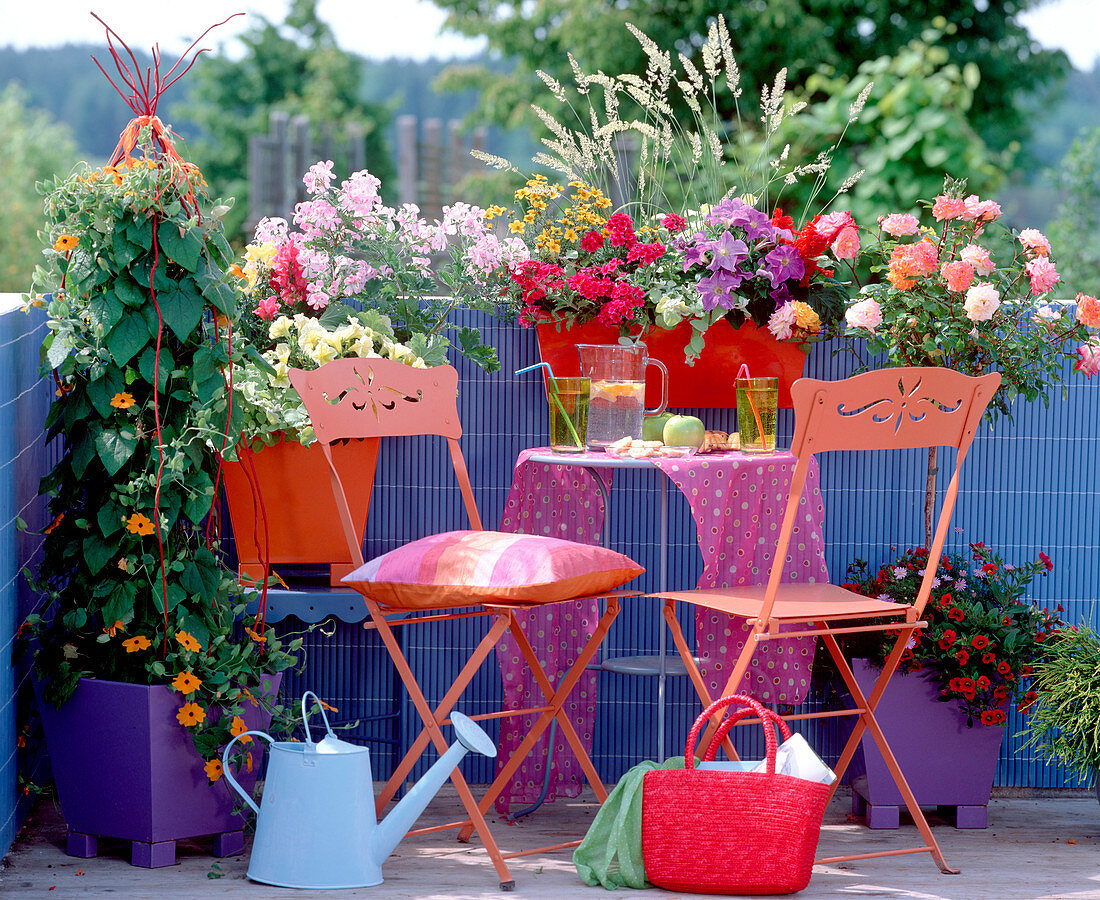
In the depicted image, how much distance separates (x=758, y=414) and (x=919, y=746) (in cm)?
87

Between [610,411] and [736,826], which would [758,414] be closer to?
[610,411]

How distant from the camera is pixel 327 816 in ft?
Answer: 8.66

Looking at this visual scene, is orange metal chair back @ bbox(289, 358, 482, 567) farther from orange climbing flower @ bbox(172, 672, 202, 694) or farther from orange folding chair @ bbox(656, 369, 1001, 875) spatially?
orange folding chair @ bbox(656, 369, 1001, 875)

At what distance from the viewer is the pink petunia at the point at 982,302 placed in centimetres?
300

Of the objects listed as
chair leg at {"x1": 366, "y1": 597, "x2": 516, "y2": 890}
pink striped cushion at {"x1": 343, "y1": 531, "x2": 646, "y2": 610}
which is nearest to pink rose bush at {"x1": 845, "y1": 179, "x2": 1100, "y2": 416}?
pink striped cushion at {"x1": 343, "y1": 531, "x2": 646, "y2": 610}

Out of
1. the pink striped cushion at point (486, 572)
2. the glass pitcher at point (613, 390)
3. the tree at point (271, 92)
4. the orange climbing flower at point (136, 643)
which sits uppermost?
the tree at point (271, 92)

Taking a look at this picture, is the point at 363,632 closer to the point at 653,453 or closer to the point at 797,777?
the point at 653,453

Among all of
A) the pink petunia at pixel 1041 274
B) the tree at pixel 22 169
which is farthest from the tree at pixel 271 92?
the pink petunia at pixel 1041 274

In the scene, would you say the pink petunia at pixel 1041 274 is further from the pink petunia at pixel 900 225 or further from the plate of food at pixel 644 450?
the plate of food at pixel 644 450

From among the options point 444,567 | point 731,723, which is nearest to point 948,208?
point 731,723

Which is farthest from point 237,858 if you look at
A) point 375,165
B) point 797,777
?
point 375,165

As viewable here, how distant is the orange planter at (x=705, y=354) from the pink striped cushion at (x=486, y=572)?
2.33ft

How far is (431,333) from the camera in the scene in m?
3.40

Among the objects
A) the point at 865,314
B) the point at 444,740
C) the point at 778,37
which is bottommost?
the point at 444,740
